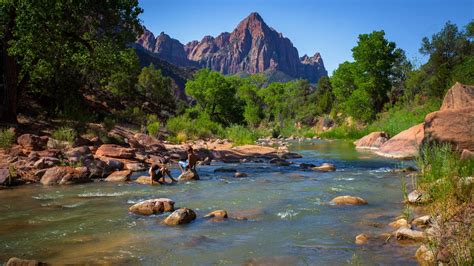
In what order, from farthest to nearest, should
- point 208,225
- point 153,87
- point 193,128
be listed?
1. point 153,87
2. point 193,128
3. point 208,225

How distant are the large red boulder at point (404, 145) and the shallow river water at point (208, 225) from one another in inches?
335

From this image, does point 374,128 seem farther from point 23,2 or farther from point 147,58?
point 147,58

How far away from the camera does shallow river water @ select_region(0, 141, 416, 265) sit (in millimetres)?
6262

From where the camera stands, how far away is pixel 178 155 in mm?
21062

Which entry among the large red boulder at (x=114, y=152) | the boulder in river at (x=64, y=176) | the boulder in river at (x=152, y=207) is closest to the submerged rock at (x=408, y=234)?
the boulder in river at (x=152, y=207)

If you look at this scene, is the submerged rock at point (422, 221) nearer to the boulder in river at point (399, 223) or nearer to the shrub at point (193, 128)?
the boulder in river at point (399, 223)

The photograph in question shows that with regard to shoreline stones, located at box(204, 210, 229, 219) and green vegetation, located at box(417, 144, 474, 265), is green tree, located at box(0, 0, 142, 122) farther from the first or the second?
green vegetation, located at box(417, 144, 474, 265)

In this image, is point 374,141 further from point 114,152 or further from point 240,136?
point 114,152

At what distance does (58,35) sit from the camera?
1809cm

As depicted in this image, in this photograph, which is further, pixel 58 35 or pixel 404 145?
pixel 404 145

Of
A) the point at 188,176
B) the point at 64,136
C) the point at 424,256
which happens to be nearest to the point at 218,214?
the point at 424,256

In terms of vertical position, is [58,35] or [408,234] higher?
[58,35]

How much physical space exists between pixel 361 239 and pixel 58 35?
16.0 m

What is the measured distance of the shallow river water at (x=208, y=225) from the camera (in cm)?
626
